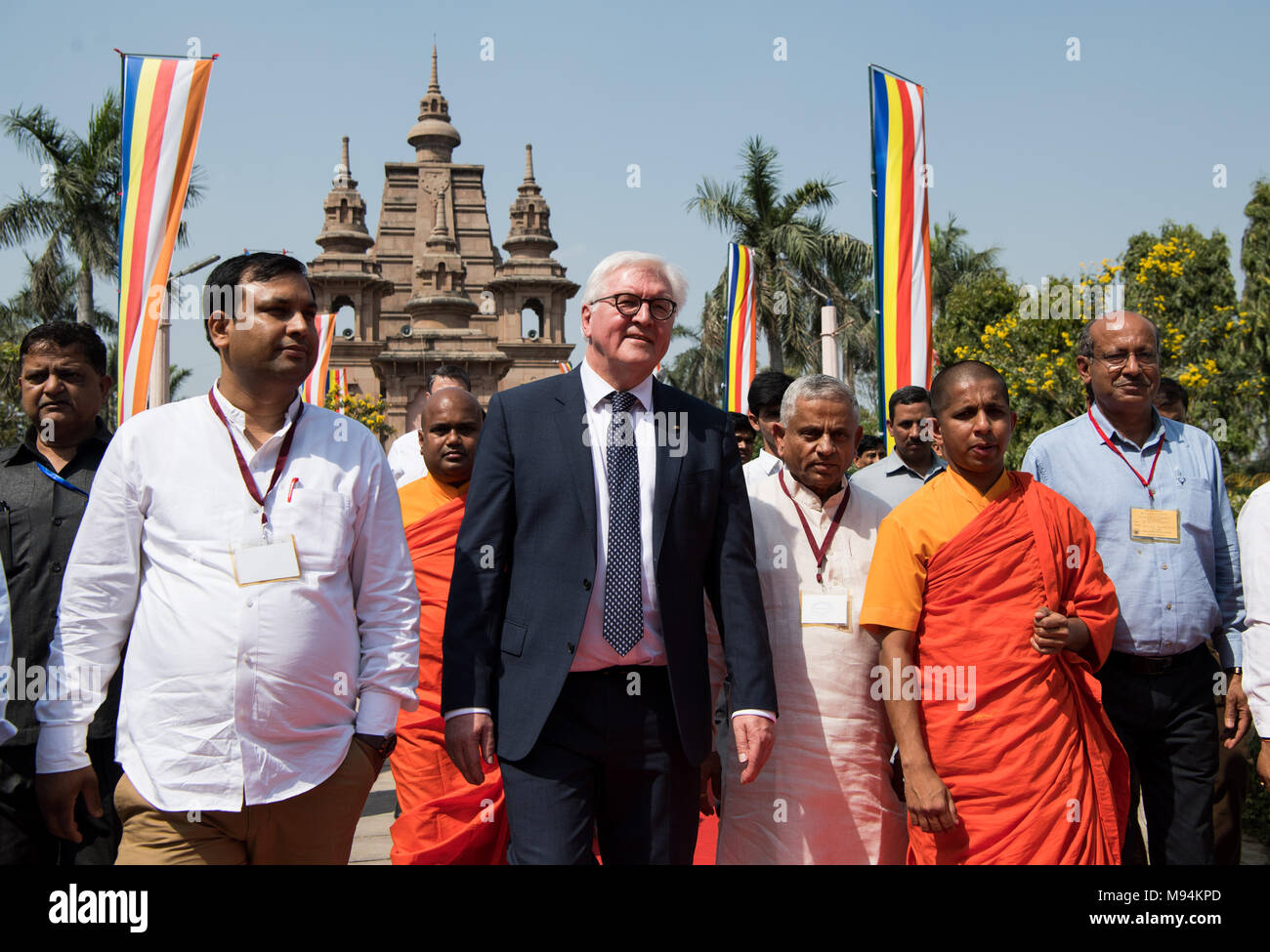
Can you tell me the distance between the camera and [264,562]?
316cm

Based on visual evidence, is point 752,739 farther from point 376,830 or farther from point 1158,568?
point 376,830

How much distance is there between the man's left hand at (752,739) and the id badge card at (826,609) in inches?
29.3

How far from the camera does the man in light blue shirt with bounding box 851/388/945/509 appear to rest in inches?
248

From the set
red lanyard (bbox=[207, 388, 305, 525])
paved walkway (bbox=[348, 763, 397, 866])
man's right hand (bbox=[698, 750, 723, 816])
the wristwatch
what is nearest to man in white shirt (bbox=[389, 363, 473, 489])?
paved walkway (bbox=[348, 763, 397, 866])

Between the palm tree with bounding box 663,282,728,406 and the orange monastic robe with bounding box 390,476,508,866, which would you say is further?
the palm tree with bounding box 663,282,728,406

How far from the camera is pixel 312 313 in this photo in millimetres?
3492

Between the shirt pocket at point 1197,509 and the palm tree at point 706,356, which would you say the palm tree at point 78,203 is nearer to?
the palm tree at point 706,356

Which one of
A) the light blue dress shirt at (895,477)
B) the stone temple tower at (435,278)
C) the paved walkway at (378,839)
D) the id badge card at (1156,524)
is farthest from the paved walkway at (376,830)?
the stone temple tower at (435,278)

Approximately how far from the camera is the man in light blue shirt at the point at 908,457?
248 inches

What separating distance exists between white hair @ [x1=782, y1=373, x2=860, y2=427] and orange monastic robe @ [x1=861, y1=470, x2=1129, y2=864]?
18.6 inches

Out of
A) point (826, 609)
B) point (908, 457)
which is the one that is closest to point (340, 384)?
point (908, 457)

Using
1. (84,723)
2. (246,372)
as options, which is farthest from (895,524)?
(84,723)

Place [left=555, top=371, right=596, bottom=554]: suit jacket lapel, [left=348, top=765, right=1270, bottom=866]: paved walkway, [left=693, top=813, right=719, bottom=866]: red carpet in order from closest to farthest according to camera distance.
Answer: [left=555, top=371, right=596, bottom=554]: suit jacket lapel → [left=693, top=813, right=719, bottom=866]: red carpet → [left=348, top=765, right=1270, bottom=866]: paved walkway

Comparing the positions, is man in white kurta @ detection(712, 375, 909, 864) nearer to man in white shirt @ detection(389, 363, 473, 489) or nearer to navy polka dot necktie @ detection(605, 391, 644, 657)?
navy polka dot necktie @ detection(605, 391, 644, 657)
